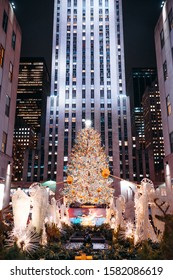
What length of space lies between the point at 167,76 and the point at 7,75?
1491cm

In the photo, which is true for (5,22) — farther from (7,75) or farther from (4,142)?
(4,142)

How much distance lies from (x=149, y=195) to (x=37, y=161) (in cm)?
7736

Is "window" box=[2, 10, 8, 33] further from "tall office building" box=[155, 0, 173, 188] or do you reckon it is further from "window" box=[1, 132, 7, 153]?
"tall office building" box=[155, 0, 173, 188]

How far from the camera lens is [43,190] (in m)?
11.5

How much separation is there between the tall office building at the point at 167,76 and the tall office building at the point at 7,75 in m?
14.5

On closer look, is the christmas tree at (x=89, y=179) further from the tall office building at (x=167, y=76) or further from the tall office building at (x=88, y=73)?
the tall office building at (x=88, y=73)

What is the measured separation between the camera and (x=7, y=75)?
20.2m

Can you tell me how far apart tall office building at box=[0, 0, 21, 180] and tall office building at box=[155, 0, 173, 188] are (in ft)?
47.7

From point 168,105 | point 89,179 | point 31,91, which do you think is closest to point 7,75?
point 89,179

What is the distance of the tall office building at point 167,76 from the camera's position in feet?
63.5

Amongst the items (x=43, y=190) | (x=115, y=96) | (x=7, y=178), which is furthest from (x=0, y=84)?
(x=115, y=96)
